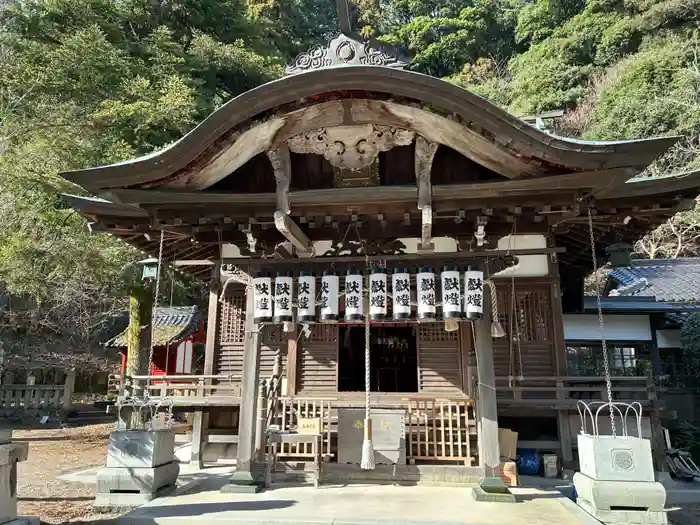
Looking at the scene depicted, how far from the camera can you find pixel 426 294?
7.38 m

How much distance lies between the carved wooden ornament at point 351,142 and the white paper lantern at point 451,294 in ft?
Answer: 6.70

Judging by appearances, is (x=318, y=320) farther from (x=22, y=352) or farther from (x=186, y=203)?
(x=22, y=352)

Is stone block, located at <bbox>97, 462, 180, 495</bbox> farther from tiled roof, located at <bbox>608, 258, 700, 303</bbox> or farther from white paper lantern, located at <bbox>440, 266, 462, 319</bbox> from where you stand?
tiled roof, located at <bbox>608, 258, 700, 303</bbox>

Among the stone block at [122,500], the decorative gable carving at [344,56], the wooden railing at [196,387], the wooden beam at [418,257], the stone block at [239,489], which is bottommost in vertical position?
the stone block at [122,500]

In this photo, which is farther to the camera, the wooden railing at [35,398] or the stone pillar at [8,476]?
the wooden railing at [35,398]

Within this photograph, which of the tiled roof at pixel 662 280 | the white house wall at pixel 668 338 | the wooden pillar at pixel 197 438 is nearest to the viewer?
the wooden pillar at pixel 197 438

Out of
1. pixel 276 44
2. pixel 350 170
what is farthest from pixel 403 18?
pixel 350 170

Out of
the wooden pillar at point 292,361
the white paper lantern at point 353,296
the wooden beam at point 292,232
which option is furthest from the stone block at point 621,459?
the wooden pillar at point 292,361

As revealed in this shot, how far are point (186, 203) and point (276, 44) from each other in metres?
33.0

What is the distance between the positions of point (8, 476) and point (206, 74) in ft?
82.9

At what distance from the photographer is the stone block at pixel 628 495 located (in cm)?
611

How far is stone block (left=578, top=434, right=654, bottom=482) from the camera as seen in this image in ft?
20.6

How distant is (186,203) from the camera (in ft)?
24.1

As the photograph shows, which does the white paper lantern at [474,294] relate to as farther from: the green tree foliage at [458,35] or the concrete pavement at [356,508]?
the green tree foliage at [458,35]
